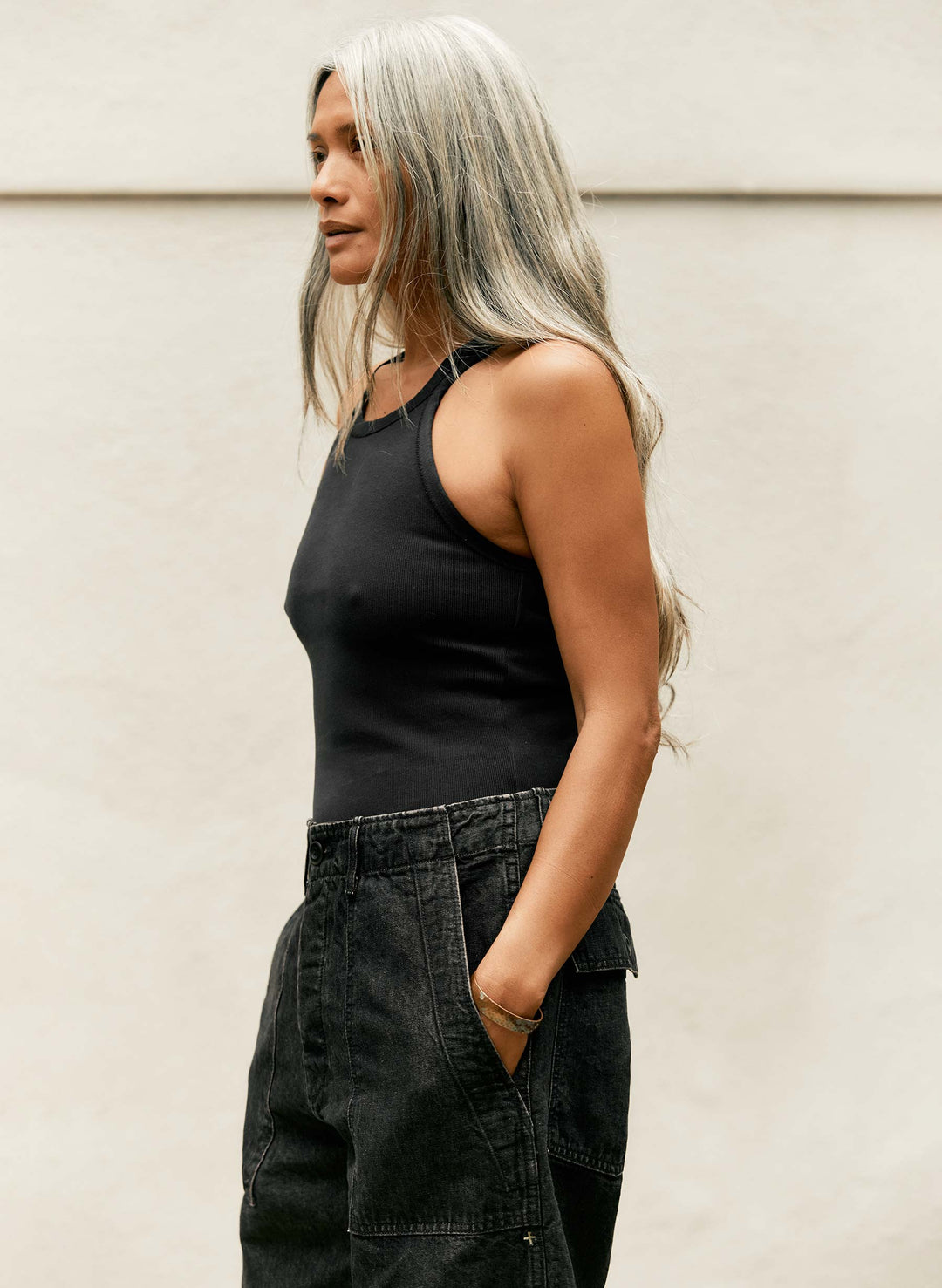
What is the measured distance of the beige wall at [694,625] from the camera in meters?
2.54

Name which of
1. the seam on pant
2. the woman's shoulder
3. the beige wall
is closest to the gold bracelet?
the seam on pant

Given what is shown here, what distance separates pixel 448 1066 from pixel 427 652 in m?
0.40

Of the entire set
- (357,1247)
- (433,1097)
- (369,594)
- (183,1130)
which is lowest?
(183,1130)

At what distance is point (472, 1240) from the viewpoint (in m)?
1.17

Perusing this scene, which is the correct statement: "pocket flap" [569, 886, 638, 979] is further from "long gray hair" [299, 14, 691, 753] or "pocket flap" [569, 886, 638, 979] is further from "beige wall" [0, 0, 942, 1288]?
"beige wall" [0, 0, 942, 1288]

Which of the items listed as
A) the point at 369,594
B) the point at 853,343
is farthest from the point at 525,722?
the point at 853,343

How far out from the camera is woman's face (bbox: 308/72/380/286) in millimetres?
1326

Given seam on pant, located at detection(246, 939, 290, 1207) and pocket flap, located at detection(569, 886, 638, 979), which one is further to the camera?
seam on pant, located at detection(246, 939, 290, 1207)

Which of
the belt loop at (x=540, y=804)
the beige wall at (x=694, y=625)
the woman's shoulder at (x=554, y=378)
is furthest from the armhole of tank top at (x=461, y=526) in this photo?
the beige wall at (x=694, y=625)

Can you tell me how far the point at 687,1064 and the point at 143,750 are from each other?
1.32m

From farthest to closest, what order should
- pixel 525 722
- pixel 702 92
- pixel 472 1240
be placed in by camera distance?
pixel 702 92
pixel 525 722
pixel 472 1240

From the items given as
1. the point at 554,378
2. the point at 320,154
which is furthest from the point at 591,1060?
the point at 320,154

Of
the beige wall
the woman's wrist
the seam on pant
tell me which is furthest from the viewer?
the beige wall

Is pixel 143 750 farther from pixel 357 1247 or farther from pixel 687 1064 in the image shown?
pixel 357 1247
